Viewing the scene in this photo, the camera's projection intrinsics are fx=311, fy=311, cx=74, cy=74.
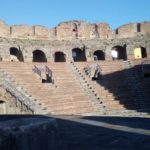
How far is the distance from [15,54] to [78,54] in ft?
23.0

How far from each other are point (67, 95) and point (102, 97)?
2.56m

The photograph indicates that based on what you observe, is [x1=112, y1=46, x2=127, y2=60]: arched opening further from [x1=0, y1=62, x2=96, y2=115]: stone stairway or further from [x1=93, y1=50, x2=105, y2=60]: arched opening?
[x1=0, y1=62, x2=96, y2=115]: stone stairway

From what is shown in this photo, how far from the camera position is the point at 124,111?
19562 mm

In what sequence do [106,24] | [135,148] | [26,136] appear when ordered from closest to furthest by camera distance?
[26,136] → [135,148] → [106,24]

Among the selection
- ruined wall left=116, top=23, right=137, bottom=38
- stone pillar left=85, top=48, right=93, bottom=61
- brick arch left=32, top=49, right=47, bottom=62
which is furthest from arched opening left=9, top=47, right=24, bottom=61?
ruined wall left=116, top=23, right=137, bottom=38

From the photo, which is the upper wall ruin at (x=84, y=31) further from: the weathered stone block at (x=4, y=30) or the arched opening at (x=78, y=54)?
the weathered stone block at (x=4, y=30)

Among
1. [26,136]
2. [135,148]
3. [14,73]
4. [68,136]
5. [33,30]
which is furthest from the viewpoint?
[33,30]

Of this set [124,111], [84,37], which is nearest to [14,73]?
[124,111]

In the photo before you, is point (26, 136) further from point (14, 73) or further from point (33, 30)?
point (33, 30)

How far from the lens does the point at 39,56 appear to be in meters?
33.6

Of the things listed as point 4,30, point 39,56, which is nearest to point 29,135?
point 4,30

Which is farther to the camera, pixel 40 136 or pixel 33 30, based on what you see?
pixel 33 30

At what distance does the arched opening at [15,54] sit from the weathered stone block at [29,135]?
28359 mm

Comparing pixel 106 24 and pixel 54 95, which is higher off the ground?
pixel 106 24
